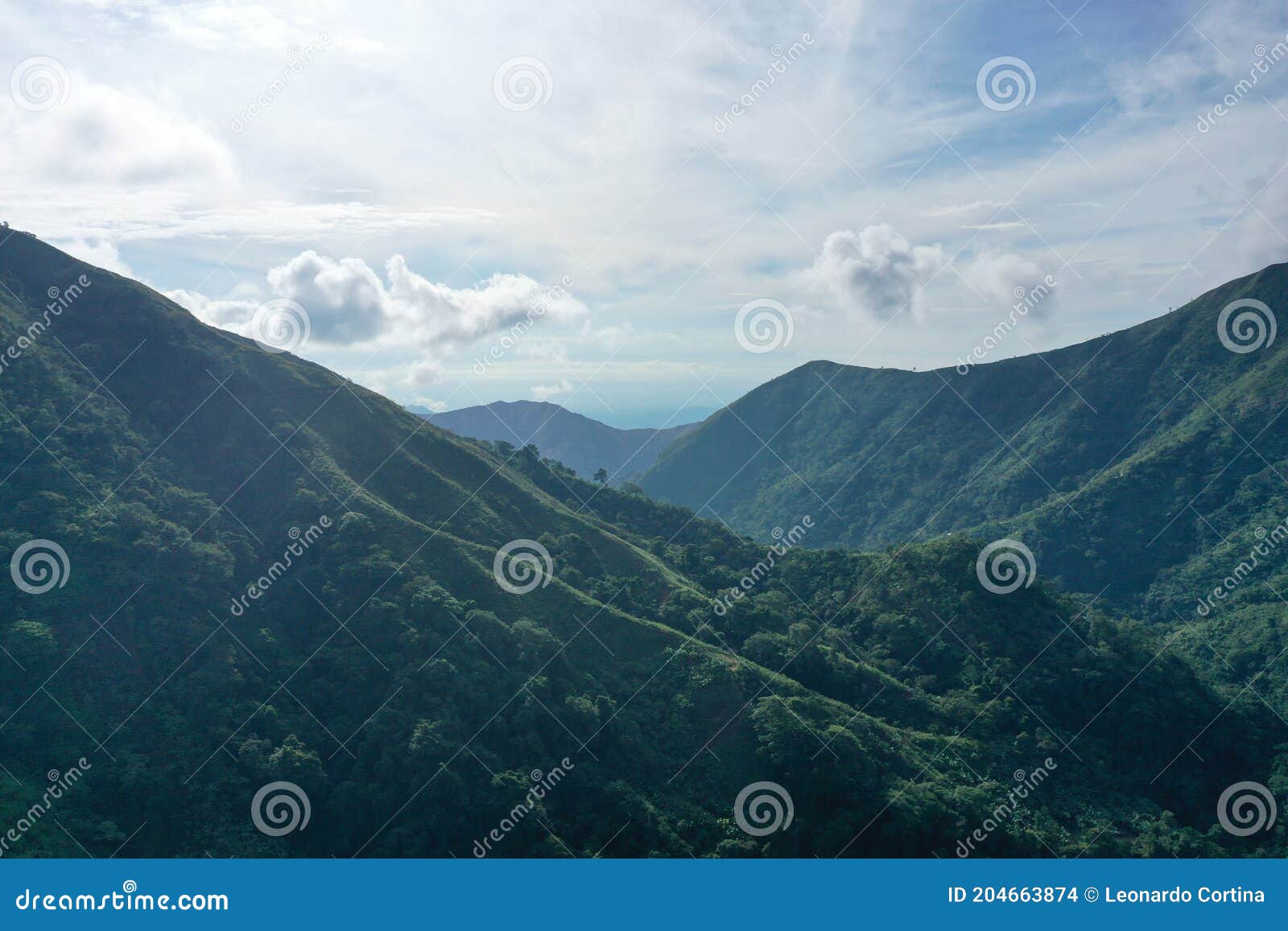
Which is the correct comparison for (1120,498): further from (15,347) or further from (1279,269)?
(15,347)

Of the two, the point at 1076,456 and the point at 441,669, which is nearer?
the point at 441,669

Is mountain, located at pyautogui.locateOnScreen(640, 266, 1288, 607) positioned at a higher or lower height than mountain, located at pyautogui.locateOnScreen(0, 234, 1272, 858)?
higher

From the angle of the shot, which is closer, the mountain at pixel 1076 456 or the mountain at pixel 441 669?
the mountain at pixel 441 669

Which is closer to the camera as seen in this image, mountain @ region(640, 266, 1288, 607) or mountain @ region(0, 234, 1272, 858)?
mountain @ region(0, 234, 1272, 858)

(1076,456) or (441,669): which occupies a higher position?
(1076,456)
